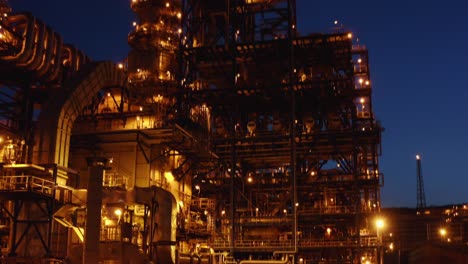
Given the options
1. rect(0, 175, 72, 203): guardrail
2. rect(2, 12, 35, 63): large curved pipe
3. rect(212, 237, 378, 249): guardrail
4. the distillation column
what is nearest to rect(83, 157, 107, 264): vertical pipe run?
rect(0, 175, 72, 203): guardrail

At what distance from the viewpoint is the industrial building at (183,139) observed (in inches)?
1378

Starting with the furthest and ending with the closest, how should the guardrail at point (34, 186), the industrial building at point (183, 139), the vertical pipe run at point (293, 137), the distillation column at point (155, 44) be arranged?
the distillation column at point (155, 44), the vertical pipe run at point (293, 137), the industrial building at point (183, 139), the guardrail at point (34, 186)

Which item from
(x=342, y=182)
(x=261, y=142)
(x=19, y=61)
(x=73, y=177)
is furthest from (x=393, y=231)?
(x=19, y=61)

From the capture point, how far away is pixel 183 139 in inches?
1715

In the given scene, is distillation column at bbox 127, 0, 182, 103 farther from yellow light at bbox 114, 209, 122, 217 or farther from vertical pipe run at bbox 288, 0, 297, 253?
yellow light at bbox 114, 209, 122, 217

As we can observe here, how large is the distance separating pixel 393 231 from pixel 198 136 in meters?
71.9

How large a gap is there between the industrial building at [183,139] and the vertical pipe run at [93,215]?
3.9 inches

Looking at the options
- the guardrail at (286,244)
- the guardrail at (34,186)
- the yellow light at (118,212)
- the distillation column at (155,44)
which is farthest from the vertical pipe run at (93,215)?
the distillation column at (155,44)

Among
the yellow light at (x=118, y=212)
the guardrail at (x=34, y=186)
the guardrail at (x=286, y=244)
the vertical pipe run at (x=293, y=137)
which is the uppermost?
the vertical pipe run at (x=293, y=137)

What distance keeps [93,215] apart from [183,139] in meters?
17.9

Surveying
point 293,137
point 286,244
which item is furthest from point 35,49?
point 286,244

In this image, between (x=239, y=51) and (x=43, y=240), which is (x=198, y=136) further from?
(x=43, y=240)

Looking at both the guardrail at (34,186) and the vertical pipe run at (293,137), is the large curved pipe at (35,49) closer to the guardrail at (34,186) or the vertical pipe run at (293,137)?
the guardrail at (34,186)

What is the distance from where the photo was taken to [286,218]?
156 feet
